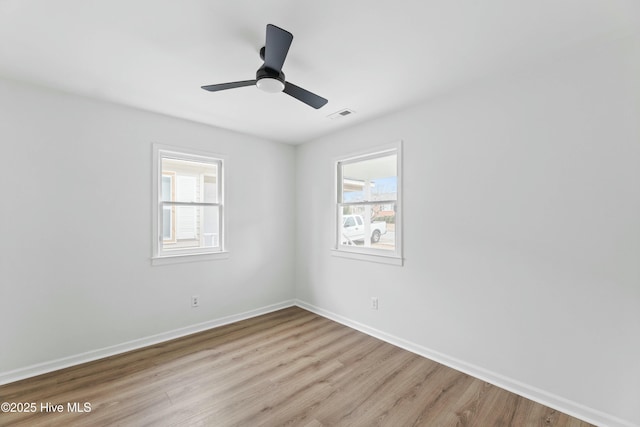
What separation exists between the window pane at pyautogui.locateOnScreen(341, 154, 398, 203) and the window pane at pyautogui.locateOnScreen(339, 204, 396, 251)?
0.13 m

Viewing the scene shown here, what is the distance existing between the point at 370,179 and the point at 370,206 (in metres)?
0.35

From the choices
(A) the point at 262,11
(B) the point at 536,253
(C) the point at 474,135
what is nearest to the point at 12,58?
(A) the point at 262,11

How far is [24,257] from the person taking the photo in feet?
7.87

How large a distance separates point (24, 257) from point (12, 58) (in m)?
1.64

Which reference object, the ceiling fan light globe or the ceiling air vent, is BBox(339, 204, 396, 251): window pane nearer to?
the ceiling air vent

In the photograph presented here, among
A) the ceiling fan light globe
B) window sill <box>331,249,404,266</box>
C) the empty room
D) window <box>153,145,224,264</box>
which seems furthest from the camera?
window <box>153,145,224,264</box>

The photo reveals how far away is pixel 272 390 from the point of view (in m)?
2.23

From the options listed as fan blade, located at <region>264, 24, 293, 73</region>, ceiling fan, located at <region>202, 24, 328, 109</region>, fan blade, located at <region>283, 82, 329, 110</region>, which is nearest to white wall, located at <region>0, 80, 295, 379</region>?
ceiling fan, located at <region>202, 24, 328, 109</region>

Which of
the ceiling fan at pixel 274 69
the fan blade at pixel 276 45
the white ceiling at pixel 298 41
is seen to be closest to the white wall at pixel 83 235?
the white ceiling at pixel 298 41

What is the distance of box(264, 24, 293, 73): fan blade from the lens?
1.53 m

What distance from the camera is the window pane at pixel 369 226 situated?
3.25 m

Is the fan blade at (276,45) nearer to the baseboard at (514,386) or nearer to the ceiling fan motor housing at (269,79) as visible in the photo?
the ceiling fan motor housing at (269,79)

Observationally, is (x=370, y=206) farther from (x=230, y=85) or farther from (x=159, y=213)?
(x=159, y=213)

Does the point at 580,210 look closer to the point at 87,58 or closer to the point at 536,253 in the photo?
the point at 536,253
